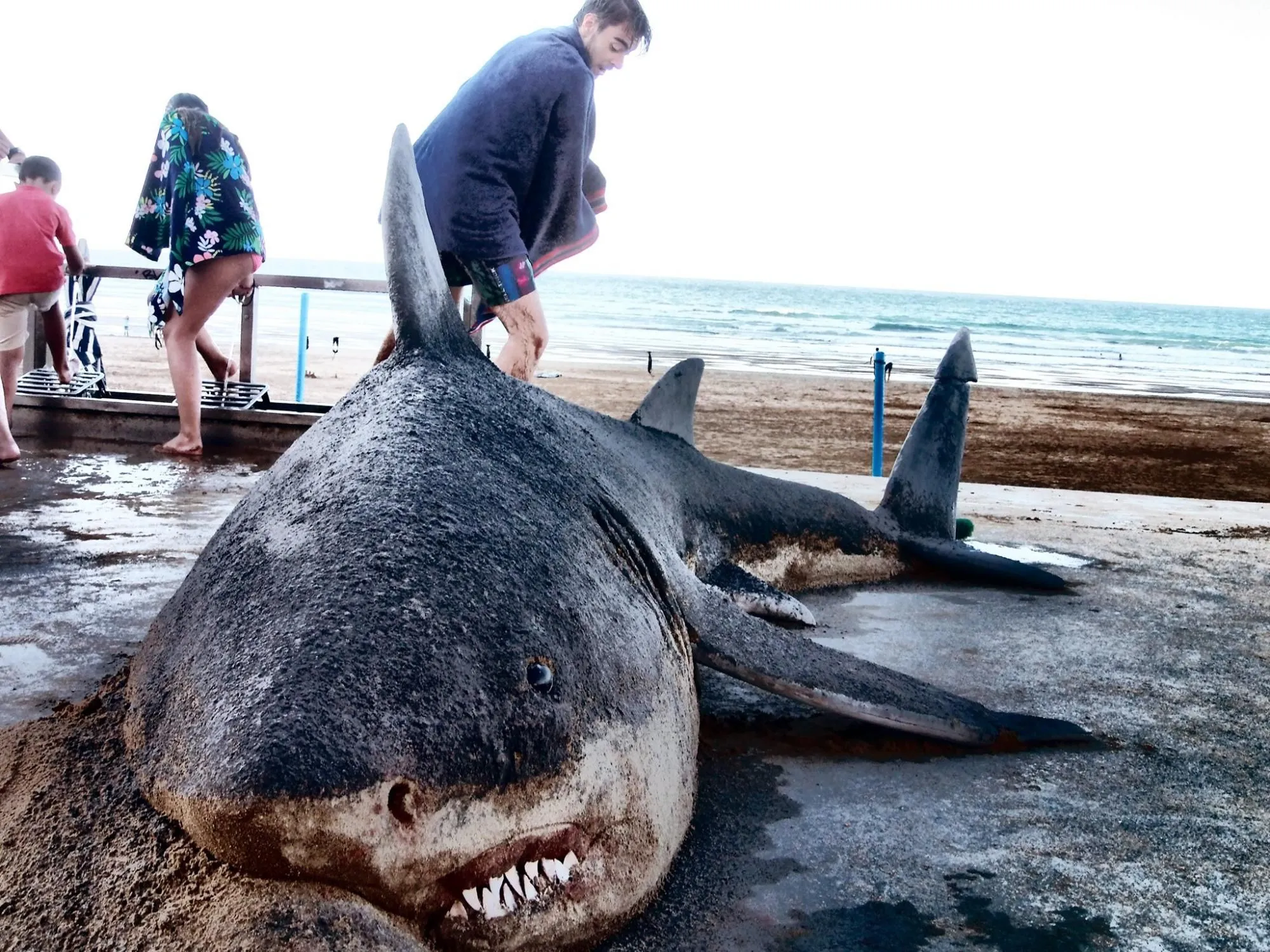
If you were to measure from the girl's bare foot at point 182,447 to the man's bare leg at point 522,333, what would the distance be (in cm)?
376

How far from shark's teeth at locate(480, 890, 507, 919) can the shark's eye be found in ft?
1.09

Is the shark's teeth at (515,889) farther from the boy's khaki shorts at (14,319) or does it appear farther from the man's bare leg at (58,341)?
the man's bare leg at (58,341)

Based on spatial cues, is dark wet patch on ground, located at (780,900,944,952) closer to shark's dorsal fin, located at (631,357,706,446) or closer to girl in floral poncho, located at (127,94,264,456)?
shark's dorsal fin, located at (631,357,706,446)

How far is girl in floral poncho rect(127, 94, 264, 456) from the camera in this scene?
22.6 feet

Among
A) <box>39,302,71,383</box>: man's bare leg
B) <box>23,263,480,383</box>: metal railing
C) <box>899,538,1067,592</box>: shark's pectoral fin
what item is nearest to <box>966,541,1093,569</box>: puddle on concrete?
<box>899,538,1067,592</box>: shark's pectoral fin

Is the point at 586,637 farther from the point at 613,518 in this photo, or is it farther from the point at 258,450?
the point at 258,450

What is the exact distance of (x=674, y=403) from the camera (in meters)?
4.65

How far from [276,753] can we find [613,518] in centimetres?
137

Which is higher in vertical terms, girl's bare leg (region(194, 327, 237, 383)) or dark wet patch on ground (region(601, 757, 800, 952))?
girl's bare leg (region(194, 327, 237, 383))

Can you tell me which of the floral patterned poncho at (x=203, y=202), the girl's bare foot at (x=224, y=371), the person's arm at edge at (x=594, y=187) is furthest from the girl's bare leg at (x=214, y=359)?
the person's arm at edge at (x=594, y=187)

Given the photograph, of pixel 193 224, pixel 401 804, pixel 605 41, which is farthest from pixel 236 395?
pixel 401 804

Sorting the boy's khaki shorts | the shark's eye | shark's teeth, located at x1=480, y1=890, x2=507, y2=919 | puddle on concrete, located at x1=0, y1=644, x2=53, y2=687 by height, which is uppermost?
the boy's khaki shorts

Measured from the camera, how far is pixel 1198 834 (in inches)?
103

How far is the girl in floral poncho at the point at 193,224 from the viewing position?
6.88 m
